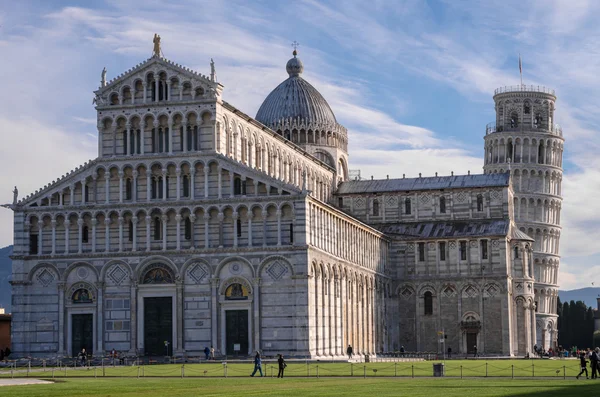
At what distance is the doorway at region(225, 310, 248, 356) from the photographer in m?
88.8

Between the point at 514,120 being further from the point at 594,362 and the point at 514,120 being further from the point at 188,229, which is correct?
the point at 594,362

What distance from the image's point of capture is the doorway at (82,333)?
91438mm

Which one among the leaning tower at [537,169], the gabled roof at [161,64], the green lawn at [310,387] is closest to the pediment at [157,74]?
the gabled roof at [161,64]

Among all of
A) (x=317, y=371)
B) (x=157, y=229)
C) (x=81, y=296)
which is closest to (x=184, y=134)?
(x=157, y=229)

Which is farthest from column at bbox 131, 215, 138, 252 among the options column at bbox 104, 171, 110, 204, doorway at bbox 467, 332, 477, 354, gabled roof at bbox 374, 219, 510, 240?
doorway at bbox 467, 332, 477, 354

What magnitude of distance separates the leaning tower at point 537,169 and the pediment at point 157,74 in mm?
63603

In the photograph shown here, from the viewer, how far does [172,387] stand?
54969 millimetres

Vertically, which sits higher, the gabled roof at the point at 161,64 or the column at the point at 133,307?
the gabled roof at the point at 161,64

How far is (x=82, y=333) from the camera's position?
91812 millimetres

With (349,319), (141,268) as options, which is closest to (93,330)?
(141,268)

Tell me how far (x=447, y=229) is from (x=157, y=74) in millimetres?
36499

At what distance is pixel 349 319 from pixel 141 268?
1827cm

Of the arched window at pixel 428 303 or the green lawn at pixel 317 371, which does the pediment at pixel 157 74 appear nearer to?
the green lawn at pixel 317 371

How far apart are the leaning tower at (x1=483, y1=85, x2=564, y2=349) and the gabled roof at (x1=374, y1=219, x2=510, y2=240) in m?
30.8
